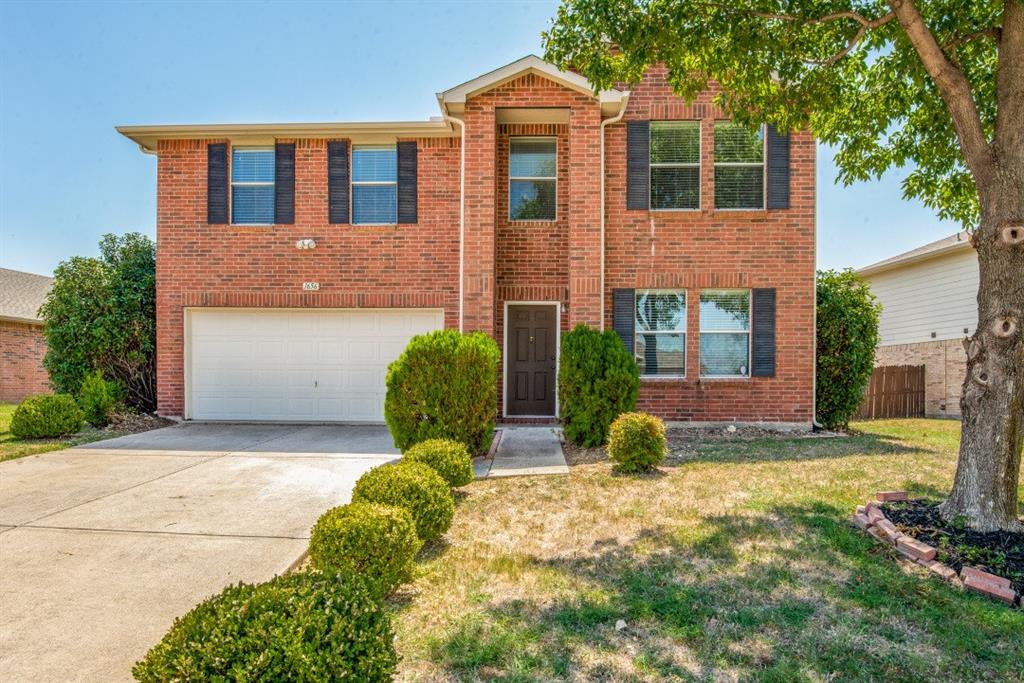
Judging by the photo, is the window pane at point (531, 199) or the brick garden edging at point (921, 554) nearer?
the brick garden edging at point (921, 554)

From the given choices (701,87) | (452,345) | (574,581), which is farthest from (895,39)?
(574,581)

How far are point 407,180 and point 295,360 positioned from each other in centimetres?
405


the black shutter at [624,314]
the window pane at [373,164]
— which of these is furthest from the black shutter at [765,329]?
the window pane at [373,164]

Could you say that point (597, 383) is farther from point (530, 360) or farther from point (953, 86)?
point (953, 86)

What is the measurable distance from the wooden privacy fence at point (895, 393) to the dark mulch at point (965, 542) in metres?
11.2

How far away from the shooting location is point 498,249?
1027cm

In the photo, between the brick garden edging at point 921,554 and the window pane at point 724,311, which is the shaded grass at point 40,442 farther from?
the window pane at point 724,311

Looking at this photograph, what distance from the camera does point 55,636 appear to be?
288 cm

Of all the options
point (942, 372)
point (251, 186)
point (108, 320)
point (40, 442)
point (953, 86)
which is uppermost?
point (251, 186)

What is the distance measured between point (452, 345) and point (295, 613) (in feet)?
16.4

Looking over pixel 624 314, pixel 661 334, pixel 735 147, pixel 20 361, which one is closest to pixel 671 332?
pixel 661 334

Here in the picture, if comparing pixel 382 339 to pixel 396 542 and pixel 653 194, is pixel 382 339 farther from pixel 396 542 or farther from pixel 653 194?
pixel 396 542

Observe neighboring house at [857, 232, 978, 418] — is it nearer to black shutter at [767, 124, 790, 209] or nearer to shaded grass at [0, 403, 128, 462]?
black shutter at [767, 124, 790, 209]

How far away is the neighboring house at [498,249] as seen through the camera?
9.70 metres
